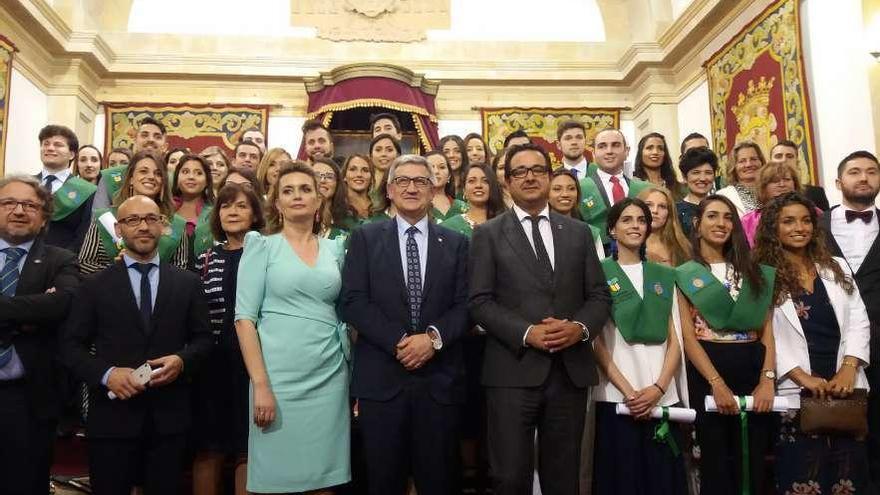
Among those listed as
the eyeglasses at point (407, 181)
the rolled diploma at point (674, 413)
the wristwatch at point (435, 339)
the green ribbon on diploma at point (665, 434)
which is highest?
the eyeglasses at point (407, 181)

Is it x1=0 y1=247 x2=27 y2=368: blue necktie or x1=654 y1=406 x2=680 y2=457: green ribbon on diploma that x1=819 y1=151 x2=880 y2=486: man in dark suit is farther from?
x1=0 y1=247 x2=27 y2=368: blue necktie

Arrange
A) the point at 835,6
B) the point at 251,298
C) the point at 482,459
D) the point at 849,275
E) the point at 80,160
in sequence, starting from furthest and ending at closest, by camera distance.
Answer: the point at 835,6, the point at 80,160, the point at 482,459, the point at 849,275, the point at 251,298

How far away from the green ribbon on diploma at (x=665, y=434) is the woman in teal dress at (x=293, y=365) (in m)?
1.13

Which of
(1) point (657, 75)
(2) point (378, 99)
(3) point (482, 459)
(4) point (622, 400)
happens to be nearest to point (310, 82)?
(2) point (378, 99)

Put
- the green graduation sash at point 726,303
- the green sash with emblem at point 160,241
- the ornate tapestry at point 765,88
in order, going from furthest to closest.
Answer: the ornate tapestry at point 765,88
the green sash with emblem at point 160,241
the green graduation sash at point 726,303

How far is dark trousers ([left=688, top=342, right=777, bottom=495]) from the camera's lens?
269cm

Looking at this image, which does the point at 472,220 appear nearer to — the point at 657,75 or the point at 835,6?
the point at 835,6

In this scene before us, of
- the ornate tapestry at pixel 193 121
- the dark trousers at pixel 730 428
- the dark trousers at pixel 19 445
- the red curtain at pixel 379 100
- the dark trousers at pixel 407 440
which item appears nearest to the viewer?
the dark trousers at pixel 407 440

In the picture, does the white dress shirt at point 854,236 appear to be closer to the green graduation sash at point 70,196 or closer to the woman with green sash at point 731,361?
the woman with green sash at point 731,361

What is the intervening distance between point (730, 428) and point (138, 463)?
7.13 feet

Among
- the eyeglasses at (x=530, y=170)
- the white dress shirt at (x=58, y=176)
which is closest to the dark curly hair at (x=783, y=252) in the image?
the eyeglasses at (x=530, y=170)

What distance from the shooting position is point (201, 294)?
263 centimetres

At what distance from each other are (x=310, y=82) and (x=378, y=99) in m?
1.10

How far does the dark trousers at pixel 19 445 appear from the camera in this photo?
2469 mm
